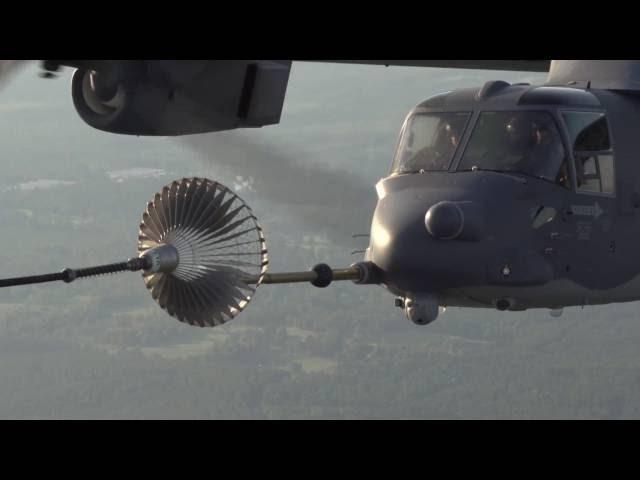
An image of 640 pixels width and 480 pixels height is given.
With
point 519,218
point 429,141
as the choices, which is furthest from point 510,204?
point 429,141

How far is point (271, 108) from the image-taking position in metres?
13.8

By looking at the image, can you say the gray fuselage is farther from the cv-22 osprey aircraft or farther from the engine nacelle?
the engine nacelle

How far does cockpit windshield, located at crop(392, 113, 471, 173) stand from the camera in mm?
22875

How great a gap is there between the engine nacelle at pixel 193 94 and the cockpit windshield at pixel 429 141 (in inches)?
364

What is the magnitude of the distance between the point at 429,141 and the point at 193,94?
10.3 metres

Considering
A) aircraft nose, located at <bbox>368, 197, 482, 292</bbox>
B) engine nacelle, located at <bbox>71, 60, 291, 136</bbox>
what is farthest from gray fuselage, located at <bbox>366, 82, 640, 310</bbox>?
engine nacelle, located at <bbox>71, 60, 291, 136</bbox>

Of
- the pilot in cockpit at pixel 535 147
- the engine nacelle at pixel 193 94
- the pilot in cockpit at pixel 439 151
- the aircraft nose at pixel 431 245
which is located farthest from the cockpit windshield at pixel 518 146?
the engine nacelle at pixel 193 94

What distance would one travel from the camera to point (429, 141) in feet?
76.3

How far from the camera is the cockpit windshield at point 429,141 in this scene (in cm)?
2288

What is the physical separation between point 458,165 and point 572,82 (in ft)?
13.6

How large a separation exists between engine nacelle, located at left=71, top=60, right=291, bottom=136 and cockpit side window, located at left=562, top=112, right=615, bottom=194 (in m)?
10.3

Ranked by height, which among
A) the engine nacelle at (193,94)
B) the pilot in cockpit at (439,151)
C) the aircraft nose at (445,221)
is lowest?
the engine nacelle at (193,94)

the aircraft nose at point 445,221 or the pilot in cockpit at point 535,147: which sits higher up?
the pilot in cockpit at point 535,147

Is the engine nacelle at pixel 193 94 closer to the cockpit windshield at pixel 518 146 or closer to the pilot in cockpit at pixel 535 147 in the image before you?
the cockpit windshield at pixel 518 146
